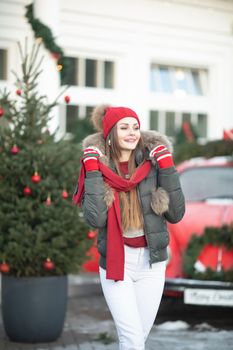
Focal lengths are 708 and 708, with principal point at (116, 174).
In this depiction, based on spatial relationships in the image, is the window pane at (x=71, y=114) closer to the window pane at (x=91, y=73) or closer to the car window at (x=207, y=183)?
the window pane at (x=91, y=73)

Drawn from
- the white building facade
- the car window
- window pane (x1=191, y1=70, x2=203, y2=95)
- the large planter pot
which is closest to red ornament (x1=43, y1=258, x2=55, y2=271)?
the large planter pot

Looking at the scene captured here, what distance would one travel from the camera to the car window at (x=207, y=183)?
7906 mm

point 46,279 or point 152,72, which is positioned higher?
point 152,72

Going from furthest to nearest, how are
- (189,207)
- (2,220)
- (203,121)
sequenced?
(203,121)
(189,207)
(2,220)

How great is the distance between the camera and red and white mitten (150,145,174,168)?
4184 mm

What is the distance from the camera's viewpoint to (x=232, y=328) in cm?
708

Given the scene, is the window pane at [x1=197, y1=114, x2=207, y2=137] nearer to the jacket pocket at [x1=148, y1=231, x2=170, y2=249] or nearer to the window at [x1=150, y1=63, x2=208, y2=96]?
the window at [x1=150, y1=63, x2=208, y2=96]

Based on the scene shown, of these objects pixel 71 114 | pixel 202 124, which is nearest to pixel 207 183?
pixel 71 114

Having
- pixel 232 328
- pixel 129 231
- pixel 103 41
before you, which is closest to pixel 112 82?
pixel 103 41

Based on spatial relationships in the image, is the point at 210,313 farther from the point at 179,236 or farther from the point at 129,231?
the point at 129,231

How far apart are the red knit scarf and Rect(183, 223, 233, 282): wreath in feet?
9.09

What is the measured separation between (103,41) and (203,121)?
2.82 m

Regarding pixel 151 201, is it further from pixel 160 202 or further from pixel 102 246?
pixel 102 246

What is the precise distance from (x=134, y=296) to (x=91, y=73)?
29.0 ft
